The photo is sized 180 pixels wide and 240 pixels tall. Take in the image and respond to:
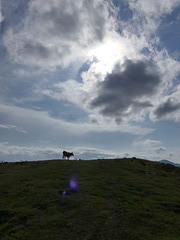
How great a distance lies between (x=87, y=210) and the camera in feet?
50.5

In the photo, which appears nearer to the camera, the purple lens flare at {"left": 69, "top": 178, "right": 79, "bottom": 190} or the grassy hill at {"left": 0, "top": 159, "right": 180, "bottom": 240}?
the grassy hill at {"left": 0, "top": 159, "right": 180, "bottom": 240}

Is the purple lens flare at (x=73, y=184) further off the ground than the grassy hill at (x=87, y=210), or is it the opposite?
the purple lens flare at (x=73, y=184)

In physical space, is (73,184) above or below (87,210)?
above

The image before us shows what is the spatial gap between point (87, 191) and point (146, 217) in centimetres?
687

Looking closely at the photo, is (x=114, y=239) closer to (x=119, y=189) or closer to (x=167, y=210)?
(x=167, y=210)

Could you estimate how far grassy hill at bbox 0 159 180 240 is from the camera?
1237cm

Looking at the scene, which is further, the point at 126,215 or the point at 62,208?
the point at 62,208

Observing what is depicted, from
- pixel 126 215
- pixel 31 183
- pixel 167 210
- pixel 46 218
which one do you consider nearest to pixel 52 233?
pixel 46 218

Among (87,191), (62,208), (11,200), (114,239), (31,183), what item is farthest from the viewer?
(31,183)

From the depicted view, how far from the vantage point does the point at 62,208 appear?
634 inches

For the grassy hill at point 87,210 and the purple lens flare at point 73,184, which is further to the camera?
the purple lens flare at point 73,184

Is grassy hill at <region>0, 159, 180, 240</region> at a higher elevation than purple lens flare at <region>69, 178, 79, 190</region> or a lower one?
lower

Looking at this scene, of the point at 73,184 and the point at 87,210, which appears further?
the point at 73,184

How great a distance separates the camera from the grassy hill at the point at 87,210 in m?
12.4
